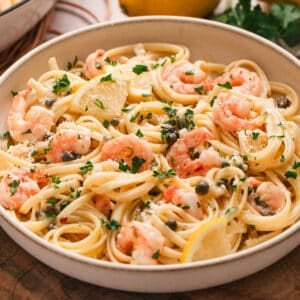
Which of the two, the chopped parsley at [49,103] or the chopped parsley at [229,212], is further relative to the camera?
the chopped parsley at [49,103]

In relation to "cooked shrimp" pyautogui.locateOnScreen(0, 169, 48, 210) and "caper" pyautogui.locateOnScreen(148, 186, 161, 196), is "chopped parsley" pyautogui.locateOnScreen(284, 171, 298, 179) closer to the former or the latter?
"caper" pyautogui.locateOnScreen(148, 186, 161, 196)

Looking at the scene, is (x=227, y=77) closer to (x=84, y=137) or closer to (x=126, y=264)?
(x=84, y=137)

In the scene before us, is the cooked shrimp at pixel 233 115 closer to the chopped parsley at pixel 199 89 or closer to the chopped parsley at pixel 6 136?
the chopped parsley at pixel 199 89

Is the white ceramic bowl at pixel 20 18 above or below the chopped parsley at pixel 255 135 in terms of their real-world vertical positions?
below

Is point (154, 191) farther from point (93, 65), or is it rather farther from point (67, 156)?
point (93, 65)

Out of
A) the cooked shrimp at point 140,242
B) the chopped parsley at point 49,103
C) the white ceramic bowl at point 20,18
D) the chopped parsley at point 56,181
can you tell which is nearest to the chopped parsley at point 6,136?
the chopped parsley at point 49,103

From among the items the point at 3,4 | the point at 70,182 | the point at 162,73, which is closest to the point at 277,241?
the point at 70,182

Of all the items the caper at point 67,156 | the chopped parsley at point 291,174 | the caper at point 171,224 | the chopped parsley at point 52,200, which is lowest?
the chopped parsley at point 52,200

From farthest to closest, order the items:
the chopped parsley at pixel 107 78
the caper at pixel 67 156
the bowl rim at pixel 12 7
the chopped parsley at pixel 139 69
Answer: the bowl rim at pixel 12 7 → the chopped parsley at pixel 139 69 → the chopped parsley at pixel 107 78 → the caper at pixel 67 156

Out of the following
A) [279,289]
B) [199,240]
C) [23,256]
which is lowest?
[23,256]

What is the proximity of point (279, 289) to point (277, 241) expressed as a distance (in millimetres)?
369

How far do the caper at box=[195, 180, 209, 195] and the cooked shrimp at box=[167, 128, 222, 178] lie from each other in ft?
0.42

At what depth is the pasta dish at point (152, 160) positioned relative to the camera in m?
3.58

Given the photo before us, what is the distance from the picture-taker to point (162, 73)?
4.39m
